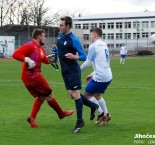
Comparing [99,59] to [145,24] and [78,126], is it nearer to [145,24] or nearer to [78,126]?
[78,126]

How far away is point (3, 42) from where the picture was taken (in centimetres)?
6612

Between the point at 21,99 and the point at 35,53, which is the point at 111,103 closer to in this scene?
the point at 21,99

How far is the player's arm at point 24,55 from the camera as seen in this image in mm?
9047

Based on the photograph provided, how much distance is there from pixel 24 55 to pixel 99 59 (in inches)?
57.6

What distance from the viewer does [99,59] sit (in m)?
9.37

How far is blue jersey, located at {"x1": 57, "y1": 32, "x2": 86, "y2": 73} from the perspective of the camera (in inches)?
348

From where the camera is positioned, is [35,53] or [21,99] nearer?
[35,53]

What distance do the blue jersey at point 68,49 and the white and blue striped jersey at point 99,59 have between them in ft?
1.57

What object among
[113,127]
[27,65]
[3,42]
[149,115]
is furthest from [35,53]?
[3,42]

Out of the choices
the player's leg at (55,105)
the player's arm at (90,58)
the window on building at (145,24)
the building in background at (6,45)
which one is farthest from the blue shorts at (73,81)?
the window on building at (145,24)

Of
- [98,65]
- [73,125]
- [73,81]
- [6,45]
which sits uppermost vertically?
[98,65]

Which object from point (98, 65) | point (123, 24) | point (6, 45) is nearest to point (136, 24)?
point (123, 24)

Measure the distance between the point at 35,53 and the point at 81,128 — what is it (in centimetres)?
174

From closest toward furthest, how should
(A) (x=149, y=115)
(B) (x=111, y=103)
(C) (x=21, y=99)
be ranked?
(A) (x=149, y=115), (B) (x=111, y=103), (C) (x=21, y=99)
